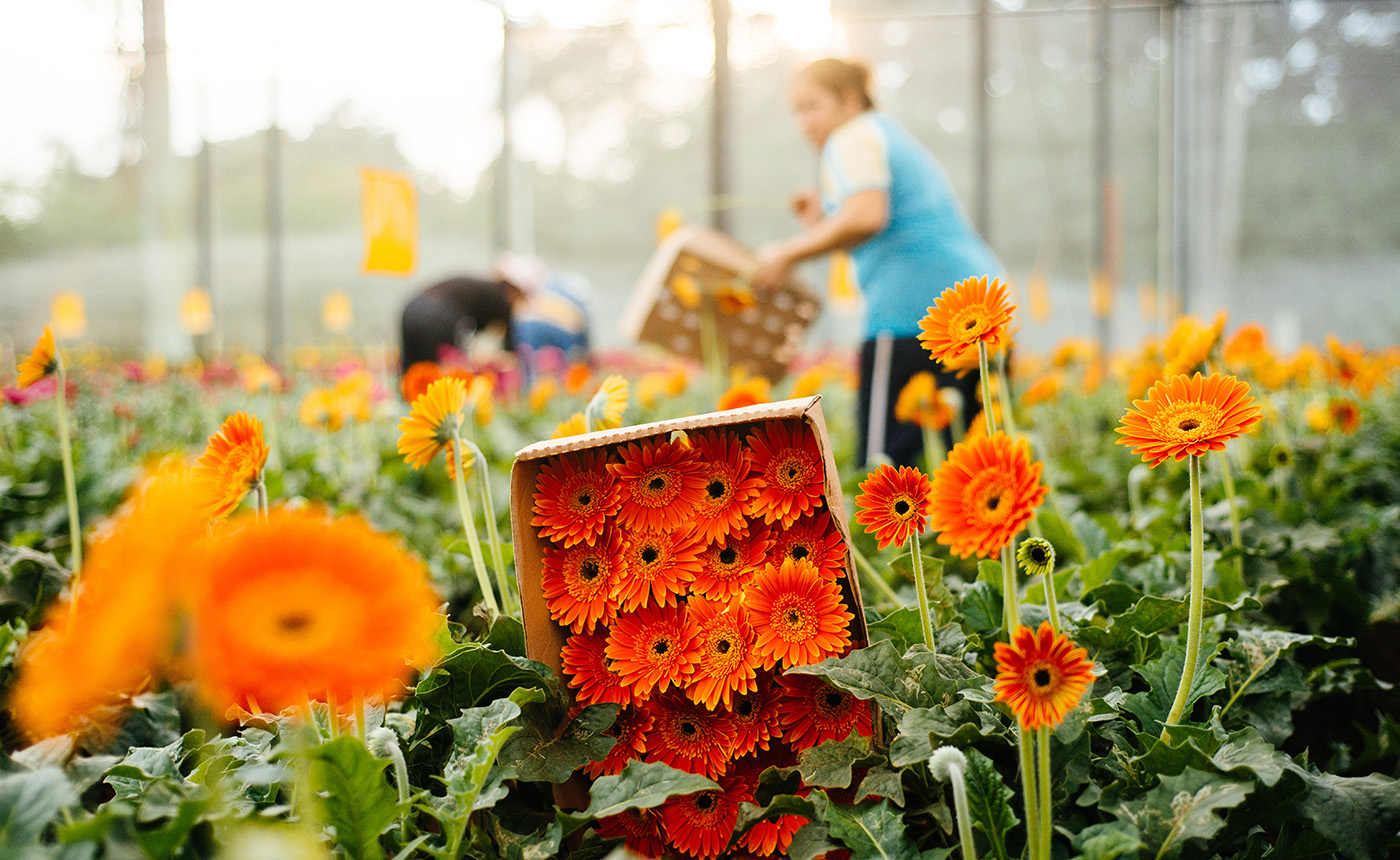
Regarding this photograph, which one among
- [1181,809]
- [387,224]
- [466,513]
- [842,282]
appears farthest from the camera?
[842,282]

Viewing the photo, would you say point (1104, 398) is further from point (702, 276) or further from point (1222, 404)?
point (1222, 404)

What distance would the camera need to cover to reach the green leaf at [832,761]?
0.65 meters

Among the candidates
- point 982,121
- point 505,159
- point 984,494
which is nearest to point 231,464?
point 984,494

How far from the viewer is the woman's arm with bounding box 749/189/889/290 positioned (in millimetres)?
2014

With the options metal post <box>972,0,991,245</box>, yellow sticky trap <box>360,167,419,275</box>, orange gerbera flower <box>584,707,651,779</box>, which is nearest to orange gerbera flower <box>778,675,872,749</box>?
orange gerbera flower <box>584,707,651,779</box>

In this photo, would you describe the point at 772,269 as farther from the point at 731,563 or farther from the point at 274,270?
the point at 274,270

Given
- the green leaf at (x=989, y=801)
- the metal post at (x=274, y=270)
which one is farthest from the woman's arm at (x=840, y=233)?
the metal post at (x=274, y=270)

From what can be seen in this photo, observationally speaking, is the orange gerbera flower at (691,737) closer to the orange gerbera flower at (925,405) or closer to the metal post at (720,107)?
the orange gerbera flower at (925,405)

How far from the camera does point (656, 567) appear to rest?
2.36ft

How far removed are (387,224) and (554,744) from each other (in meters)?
2.84

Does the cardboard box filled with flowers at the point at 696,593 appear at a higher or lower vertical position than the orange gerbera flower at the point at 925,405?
lower

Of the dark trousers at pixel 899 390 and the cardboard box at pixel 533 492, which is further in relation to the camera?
the dark trousers at pixel 899 390

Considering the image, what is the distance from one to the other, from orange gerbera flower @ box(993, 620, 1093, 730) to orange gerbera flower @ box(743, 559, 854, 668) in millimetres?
202

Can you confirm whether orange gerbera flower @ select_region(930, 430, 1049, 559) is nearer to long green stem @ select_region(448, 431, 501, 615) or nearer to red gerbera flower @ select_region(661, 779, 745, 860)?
red gerbera flower @ select_region(661, 779, 745, 860)
